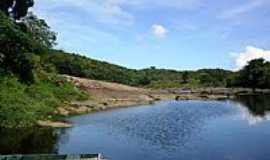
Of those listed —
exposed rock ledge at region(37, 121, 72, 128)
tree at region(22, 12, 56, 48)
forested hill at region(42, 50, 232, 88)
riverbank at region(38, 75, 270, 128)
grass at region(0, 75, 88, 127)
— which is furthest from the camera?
forested hill at region(42, 50, 232, 88)

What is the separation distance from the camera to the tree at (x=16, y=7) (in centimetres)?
7594

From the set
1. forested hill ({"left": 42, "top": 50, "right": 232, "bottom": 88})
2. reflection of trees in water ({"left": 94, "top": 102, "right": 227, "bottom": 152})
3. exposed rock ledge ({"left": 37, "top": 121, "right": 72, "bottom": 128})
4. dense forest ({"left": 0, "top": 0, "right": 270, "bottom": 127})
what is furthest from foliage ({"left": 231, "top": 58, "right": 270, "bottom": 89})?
exposed rock ledge ({"left": 37, "top": 121, "right": 72, "bottom": 128})

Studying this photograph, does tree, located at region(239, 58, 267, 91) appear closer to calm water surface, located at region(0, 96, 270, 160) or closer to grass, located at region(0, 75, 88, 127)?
calm water surface, located at region(0, 96, 270, 160)

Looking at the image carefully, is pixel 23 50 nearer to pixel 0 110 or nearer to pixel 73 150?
pixel 0 110

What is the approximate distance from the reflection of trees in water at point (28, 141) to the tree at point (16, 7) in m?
30.8

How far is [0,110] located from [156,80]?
148m

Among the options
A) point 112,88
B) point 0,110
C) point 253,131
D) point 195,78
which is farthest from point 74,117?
point 195,78

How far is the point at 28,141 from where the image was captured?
46.3 metres

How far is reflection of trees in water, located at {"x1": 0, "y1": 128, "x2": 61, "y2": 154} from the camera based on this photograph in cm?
4214

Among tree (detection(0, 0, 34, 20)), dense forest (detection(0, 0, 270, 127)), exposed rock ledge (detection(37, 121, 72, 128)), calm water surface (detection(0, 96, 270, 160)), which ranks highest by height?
tree (detection(0, 0, 34, 20))

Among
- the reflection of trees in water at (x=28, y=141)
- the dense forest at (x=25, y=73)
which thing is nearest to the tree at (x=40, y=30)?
the dense forest at (x=25, y=73)

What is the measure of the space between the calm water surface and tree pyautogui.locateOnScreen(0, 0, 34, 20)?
76.7ft

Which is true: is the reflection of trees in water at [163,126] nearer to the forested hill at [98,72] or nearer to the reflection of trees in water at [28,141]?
the reflection of trees in water at [28,141]

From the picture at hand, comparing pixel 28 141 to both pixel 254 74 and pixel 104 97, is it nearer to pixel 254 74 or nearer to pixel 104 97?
pixel 104 97
